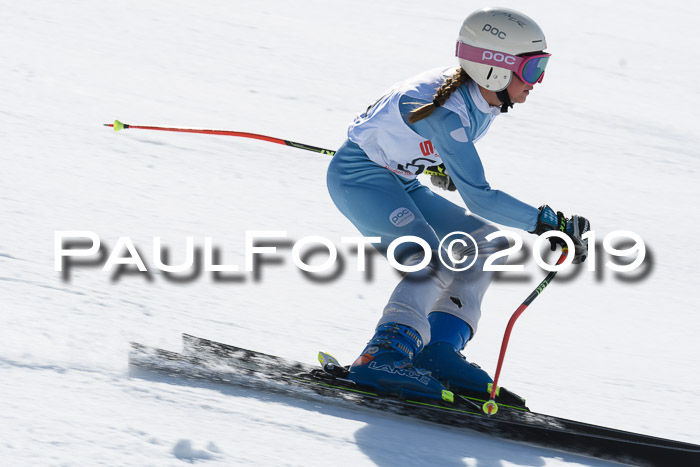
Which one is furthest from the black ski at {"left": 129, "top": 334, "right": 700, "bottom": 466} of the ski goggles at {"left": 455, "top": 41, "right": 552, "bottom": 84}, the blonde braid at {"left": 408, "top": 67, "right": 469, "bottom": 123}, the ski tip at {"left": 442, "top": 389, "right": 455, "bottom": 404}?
the ski goggles at {"left": 455, "top": 41, "right": 552, "bottom": 84}

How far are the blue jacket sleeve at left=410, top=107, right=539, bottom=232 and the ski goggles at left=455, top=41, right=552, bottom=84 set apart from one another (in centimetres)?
27

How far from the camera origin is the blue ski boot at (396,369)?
3490mm

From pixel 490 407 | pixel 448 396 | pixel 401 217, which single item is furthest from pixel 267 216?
pixel 490 407

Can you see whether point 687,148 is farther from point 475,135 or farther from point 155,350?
point 155,350

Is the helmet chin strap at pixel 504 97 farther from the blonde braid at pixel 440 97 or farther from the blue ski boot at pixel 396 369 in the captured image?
the blue ski boot at pixel 396 369

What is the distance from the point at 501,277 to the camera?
5566 millimetres

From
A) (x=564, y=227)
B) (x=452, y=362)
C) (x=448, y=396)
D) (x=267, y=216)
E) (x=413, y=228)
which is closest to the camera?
(x=564, y=227)

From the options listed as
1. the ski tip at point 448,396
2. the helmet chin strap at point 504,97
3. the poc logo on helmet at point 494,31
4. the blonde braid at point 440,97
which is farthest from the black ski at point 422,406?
the poc logo on helmet at point 494,31

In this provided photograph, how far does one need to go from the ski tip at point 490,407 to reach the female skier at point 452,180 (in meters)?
0.16

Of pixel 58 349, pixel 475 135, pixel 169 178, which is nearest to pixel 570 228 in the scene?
pixel 475 135

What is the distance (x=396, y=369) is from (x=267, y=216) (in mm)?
2556

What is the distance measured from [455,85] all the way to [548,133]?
5.39 meters

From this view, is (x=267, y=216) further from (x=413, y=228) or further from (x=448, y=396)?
(x=448, y=396)

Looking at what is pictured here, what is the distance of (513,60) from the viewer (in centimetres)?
349
